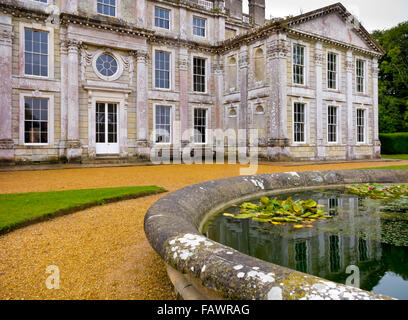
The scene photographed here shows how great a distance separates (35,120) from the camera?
15.3 m

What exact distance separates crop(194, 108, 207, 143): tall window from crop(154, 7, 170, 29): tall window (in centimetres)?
566

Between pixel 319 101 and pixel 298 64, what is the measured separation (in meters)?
2.63

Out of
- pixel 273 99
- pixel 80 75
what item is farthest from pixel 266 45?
pixel 80 75

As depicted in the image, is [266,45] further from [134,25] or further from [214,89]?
[134,25]

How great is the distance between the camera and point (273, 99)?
56.7ft

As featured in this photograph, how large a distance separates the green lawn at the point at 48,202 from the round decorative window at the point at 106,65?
11513 millimetres

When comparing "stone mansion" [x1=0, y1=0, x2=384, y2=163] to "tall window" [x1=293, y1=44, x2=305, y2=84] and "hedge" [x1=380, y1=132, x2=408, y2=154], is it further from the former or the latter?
"hedge" [x1=380, y1=132, x2=408, y2=154]

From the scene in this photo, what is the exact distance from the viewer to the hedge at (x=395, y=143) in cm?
2652

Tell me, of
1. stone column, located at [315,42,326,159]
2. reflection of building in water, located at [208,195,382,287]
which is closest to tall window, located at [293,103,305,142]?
stone column, located at [315,42,326,159]

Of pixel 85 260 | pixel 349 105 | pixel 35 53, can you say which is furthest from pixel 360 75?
pixel 85 260

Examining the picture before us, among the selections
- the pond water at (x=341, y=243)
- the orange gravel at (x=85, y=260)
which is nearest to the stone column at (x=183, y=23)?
the orange gravel at (x=85, y=260)

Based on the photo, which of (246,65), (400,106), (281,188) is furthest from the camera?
(400,106)

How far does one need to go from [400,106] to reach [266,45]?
73.0 feet

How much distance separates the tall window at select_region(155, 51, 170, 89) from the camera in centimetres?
1895
